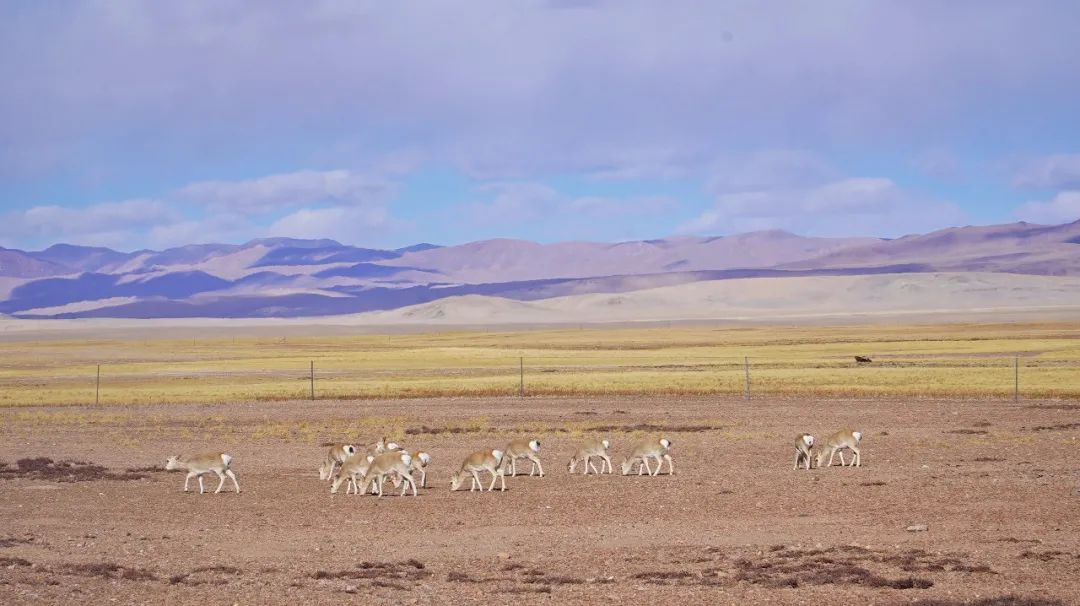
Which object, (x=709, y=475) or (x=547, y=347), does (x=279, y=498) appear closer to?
(x=709, y=475)

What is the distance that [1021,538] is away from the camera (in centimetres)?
1524

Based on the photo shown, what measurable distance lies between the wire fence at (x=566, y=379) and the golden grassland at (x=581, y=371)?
77 mm

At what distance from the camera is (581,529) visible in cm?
1697

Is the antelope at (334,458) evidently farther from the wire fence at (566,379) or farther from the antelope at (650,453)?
the wire fence at (566,379)

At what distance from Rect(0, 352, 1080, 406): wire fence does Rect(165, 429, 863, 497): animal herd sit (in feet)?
56.0

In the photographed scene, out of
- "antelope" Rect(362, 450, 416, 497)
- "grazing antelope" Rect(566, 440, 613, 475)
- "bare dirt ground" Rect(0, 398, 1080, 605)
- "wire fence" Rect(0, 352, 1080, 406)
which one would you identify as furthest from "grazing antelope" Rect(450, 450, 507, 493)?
"wire fence" Rect(0, 352, 1080, 406)

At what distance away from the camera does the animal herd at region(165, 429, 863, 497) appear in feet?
68.5

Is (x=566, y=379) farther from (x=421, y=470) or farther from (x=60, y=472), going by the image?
(x=60, y=472)

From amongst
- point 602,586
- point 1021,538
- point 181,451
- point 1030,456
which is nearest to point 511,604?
point 602,586

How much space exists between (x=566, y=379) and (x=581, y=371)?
6556 mm

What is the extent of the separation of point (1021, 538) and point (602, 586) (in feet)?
18.8

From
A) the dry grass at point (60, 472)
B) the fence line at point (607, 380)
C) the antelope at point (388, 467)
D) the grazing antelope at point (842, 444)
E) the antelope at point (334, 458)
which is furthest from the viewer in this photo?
the fence line at point (607, 380)

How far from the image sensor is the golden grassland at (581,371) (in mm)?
45812

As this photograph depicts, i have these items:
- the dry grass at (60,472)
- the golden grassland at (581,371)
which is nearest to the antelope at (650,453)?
the dry grass at (60,472)
